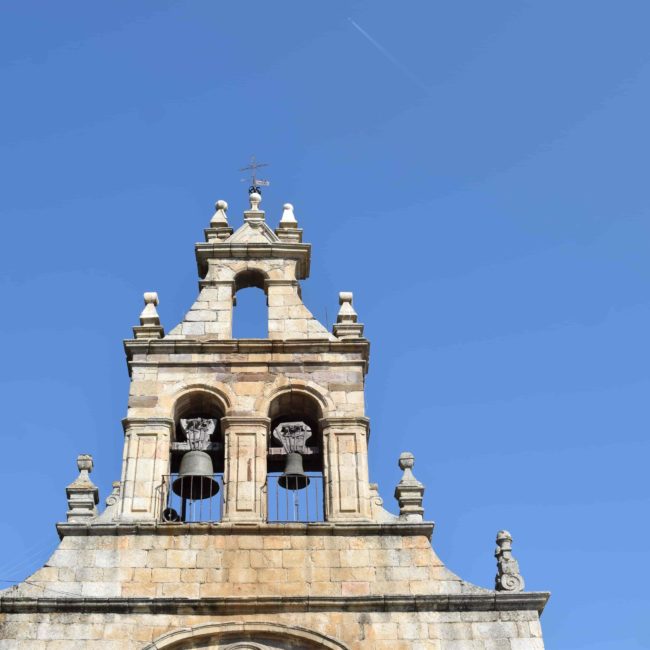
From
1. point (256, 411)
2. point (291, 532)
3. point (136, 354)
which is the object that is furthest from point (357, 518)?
point (136, 354)

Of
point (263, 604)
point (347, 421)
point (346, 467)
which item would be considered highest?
point (347, 421)

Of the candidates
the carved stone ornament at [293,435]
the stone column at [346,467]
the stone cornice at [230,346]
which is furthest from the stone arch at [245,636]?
the stone cornice at [230,346]

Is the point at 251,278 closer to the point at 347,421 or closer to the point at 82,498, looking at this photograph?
the point at 347,421

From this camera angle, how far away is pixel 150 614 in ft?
64.6

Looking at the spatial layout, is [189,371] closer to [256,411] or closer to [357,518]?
[256,411]

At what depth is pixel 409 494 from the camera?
2134cm

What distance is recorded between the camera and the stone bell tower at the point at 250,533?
19625 millimetres

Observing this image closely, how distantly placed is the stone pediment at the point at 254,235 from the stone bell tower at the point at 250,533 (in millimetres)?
1344

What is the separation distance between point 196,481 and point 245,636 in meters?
3.22

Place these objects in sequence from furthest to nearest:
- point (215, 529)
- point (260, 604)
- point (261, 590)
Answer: point (215, 529) → point (261, 590) → point (260, 604)

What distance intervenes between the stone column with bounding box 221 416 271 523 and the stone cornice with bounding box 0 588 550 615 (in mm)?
1512

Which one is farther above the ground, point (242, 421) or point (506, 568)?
point (242, 421)

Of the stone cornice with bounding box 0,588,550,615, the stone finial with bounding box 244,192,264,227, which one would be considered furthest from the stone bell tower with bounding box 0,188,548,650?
the stone finial with bounding box 244,192,264,227

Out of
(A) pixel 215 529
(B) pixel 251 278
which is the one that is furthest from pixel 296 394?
(B) pixel 251 278
